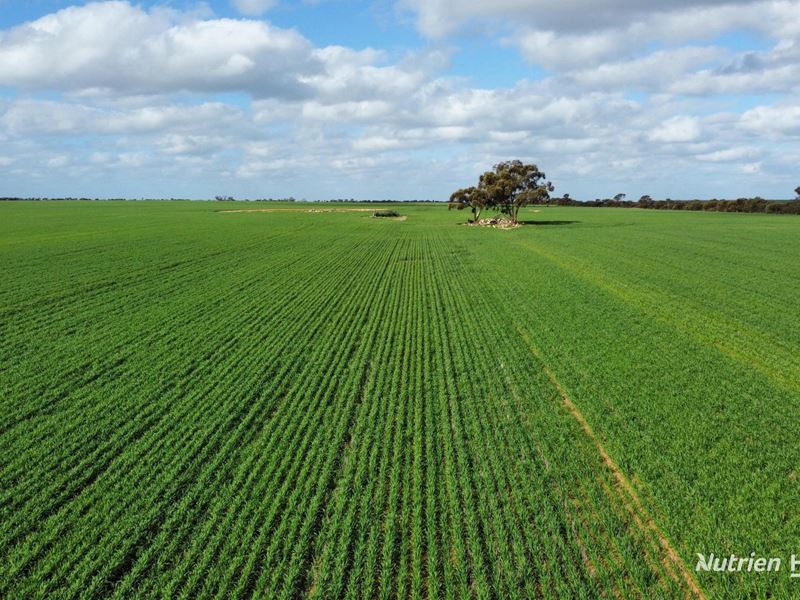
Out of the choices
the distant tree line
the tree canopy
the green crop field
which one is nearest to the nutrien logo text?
the green crop field

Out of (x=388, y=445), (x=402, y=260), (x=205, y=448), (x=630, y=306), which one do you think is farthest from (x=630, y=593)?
(x=402, y=260)

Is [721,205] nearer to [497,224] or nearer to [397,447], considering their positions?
[497,224]

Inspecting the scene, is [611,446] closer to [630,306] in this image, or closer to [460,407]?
[460,407]

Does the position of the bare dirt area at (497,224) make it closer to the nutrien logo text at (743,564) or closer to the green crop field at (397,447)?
the green crop field at (397,447)

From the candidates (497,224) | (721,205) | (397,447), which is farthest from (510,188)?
(721,205)

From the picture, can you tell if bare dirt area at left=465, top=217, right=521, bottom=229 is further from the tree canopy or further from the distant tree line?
the distant tree line

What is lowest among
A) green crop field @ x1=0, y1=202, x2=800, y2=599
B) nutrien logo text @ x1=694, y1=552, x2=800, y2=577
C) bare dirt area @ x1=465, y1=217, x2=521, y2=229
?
nutrien logo text @ x1=694, y1=552, x2=800, y2=577

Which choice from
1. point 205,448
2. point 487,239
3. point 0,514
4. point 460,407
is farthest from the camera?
point 487,239
